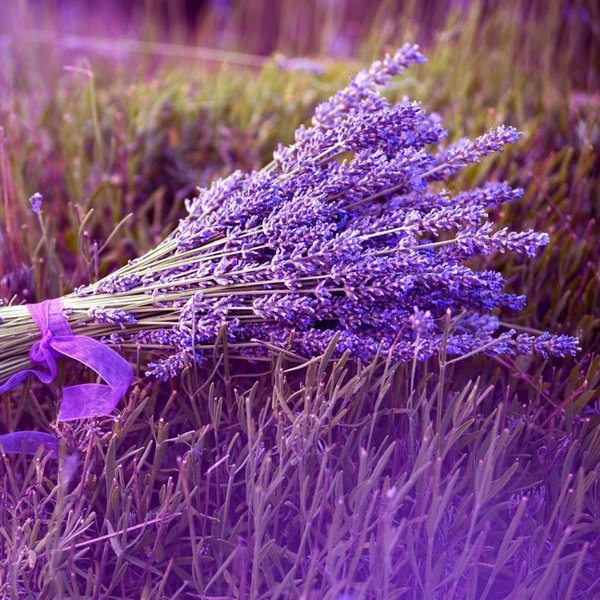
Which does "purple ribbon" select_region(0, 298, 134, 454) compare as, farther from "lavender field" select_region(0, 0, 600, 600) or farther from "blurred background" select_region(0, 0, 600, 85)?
"blurred background" select_region(0, 0, 600, 85)

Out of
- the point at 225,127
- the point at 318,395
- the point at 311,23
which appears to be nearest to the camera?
the point at 318,395

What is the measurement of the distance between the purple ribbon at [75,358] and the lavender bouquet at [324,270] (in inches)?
1.0

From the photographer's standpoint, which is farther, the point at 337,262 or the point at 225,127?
the point at 225,127

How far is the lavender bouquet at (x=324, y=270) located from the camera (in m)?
1.16

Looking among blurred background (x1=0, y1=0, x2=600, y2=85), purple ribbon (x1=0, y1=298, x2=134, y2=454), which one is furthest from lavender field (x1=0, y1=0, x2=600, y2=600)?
blurred background (x1=0, y1=0, x2=600, y2=85)

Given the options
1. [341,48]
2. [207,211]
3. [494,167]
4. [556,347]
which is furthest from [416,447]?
[341,48]

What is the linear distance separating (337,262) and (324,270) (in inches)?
1.2

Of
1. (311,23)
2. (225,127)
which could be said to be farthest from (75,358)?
(311,23)

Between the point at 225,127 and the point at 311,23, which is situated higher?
the point at 311,23

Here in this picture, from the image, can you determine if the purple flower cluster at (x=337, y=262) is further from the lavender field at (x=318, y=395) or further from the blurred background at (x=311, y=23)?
the blurred background at (x=311, y=23)

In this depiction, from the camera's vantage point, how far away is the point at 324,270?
1186 millimetres

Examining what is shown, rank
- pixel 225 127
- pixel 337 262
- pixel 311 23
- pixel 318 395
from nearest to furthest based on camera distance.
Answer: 1. pixel 318 395
2. pixel 337 262
3. pixel 225 127
4. pixel 311 23

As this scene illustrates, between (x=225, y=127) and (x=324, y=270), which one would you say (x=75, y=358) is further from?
(x=225, y=127)

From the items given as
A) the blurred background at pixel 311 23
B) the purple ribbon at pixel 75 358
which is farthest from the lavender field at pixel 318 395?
the blurred background at pixel 311 23
